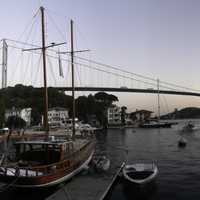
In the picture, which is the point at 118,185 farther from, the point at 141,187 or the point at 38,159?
the point at 38,159

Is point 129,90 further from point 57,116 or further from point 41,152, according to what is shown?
point 41,152

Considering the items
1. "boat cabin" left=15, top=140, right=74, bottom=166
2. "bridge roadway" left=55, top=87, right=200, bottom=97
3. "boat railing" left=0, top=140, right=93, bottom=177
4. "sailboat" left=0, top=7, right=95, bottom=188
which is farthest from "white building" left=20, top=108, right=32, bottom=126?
"boat railing" left=0, top=140, right=93, bottom=177

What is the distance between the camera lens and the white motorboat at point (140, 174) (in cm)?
2509

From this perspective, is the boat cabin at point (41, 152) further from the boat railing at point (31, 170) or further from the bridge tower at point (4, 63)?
the bridge tower at point (4, 63)

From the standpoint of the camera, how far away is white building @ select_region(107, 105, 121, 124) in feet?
610

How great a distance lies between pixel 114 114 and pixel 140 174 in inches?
6362

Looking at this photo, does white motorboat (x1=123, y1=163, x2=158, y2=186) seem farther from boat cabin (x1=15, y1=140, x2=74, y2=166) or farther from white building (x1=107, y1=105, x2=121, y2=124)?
white building (x1=107, y1=105, x2=121, y2=124)

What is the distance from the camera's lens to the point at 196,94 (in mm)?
157750

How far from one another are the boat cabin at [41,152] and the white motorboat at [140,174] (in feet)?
16.0

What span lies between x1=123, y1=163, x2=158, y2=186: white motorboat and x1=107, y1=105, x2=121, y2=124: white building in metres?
155

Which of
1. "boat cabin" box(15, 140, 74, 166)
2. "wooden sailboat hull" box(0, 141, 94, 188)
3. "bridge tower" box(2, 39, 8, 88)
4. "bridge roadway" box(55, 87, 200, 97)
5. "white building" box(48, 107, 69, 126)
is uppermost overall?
"bridge roadway" box(55, 87, 200, 97)

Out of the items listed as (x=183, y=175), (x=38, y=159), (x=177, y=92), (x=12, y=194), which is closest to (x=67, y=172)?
(x=38, y=159)

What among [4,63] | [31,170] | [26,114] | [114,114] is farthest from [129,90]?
[31,170]

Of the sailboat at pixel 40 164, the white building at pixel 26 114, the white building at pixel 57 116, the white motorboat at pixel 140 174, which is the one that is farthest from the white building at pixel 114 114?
the sailboat at pixel 40 164
